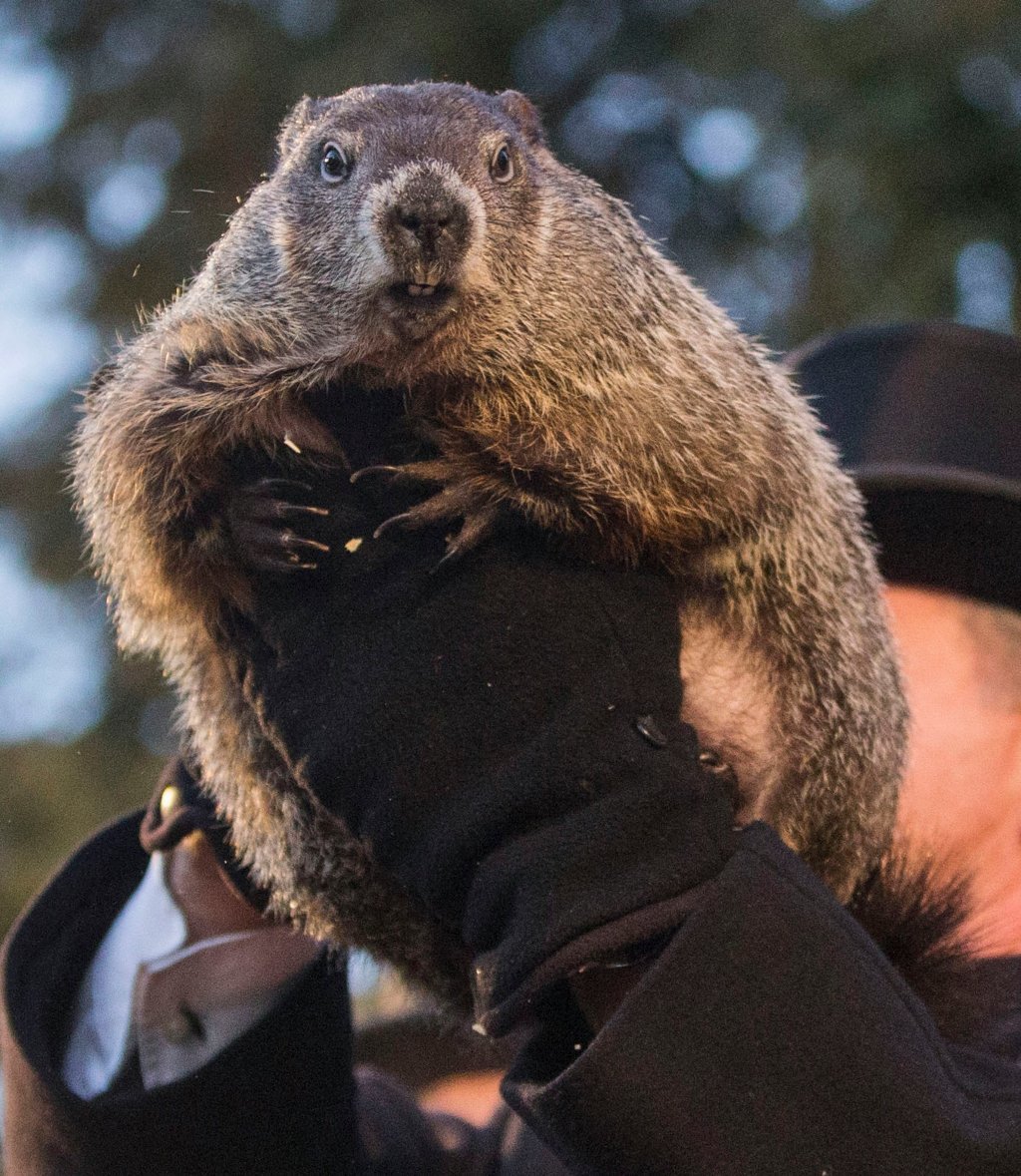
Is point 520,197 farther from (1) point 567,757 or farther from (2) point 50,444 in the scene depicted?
(2) point 50,444

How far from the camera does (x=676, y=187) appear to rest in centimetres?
423

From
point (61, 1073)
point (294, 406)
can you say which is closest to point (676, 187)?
point (294, 406)

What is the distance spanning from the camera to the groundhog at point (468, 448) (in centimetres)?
196

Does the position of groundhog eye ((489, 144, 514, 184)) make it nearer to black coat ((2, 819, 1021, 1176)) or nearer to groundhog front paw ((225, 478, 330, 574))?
groundhog front paw ((225, 478, 330, 574))

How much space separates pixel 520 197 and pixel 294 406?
1.88 feet

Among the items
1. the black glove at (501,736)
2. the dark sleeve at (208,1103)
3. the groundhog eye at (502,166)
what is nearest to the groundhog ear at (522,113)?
the groundhog eye at (502,166)

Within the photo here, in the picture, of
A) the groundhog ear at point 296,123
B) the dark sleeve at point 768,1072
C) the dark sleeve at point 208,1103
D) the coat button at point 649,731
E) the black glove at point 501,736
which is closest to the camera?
the dark sleeve at point 768,1072

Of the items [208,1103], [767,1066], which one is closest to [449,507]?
[767,1066]

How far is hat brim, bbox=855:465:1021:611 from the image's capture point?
2500 millimetres

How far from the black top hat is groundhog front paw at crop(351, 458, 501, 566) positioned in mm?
1119

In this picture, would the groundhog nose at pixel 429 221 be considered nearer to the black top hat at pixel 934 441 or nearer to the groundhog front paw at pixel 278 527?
the groundhog front paw at pixel 278 527

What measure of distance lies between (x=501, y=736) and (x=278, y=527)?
1.52 feet

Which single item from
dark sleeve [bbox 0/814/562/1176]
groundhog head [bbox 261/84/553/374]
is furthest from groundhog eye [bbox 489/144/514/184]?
dark sleeve [bbox 0/814/562/1176]

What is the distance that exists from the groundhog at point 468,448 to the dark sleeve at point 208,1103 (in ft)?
1.18
